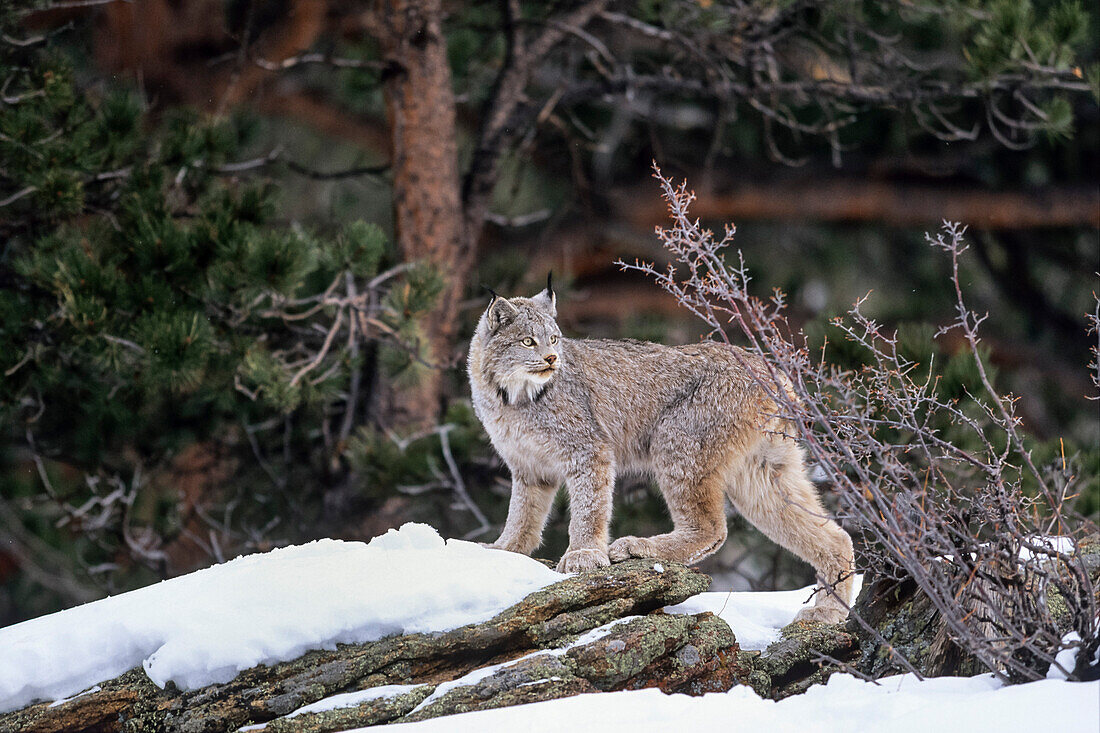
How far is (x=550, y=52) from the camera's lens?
391 inches

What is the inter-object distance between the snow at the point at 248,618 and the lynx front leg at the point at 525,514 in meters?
1.04

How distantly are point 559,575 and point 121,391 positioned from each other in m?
5.21

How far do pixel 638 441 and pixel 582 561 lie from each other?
0.99 meters

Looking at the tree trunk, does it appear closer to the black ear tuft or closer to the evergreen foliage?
the evergreen foliage

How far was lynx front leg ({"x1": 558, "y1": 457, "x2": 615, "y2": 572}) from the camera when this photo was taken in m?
5.60

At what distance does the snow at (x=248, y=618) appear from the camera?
4.34 m

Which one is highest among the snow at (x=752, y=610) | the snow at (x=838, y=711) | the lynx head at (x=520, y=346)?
the lynx head at (x=520, y=346)

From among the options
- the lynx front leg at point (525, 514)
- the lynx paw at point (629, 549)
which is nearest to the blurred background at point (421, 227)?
the lynx front leg at point (525, 514)

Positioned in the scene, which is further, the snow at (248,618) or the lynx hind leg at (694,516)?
the lynx hind leg at (694,516)

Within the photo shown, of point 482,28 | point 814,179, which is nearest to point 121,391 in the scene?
point 482,28

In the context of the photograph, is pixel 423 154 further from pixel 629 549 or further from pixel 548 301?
pixel 629 549

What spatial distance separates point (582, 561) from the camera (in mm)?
5270

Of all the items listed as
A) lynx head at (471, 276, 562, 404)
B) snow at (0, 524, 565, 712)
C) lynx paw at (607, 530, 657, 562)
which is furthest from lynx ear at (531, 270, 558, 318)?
snow at (0, 524, 565, 712)

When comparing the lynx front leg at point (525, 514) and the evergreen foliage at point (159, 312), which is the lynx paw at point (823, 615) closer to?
the lynx front leg at point (525, 514)
